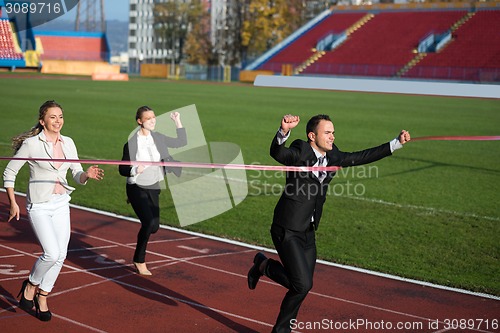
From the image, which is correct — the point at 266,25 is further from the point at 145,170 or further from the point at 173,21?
the point at 145,170

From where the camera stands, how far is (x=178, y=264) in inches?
397

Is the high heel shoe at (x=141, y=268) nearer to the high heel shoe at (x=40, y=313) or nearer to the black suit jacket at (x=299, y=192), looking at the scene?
the high heel shoe at (x=40, y=313)

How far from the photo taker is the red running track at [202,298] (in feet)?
25.3

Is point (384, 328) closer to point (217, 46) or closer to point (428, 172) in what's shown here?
point (428, 172)

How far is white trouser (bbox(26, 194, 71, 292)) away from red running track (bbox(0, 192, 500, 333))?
0.51 m

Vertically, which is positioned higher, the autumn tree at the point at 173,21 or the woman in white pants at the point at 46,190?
the autumn tree at the point at 173,21

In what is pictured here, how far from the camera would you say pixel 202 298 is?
8562 millimetres

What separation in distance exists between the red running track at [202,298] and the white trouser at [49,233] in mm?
506

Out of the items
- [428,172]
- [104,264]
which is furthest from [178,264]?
[428,172]

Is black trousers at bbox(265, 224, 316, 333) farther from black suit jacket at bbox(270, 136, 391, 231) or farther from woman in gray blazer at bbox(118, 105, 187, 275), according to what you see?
woman in gray blazer at bbox(118, 105, 187, 275)
